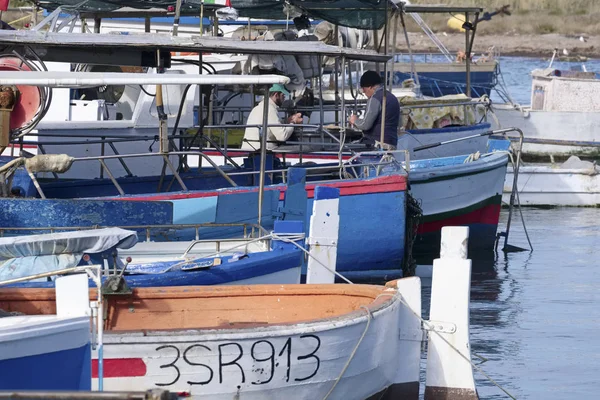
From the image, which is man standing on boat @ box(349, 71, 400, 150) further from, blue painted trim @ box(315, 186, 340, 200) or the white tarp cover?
the white tarp cover

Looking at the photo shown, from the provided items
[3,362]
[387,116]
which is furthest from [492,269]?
[3,362]

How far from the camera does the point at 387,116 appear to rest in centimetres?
1311

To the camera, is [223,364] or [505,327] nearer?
[223,364]

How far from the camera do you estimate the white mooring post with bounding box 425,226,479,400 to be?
7.06 m

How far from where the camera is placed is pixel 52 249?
7680 millimetres

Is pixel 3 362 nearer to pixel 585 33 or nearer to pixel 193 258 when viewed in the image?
pixel 193 258

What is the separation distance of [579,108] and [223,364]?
21.0 metres

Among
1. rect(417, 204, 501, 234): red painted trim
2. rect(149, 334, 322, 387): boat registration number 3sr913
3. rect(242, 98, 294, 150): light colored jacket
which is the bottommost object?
rect(417, 204, 501, 234): red painted trim

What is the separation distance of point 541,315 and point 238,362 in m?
5.68

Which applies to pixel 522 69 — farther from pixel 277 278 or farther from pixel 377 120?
pixel 277 278

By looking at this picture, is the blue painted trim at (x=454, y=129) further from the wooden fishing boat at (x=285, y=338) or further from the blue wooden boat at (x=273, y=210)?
the wooden fishing boat at (x=285, y=338)

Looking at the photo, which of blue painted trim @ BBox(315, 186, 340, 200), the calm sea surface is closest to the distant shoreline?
the calm sea surface

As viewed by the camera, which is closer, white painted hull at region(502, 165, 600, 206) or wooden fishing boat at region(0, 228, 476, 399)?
wooden fishing boat at region(0, 228, 476, 399)

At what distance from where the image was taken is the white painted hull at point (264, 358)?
6.02 m
